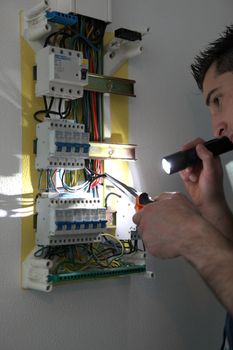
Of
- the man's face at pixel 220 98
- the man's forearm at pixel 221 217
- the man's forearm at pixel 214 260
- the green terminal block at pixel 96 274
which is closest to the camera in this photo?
the man's forearm at pixel 214 260

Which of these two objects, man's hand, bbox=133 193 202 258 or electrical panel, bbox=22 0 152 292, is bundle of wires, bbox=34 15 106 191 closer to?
electrical panel, bbox=22 0 152 292

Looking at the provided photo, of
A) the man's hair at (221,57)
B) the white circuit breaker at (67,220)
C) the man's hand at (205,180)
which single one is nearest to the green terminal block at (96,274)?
the white circuit breaker at (67,220)

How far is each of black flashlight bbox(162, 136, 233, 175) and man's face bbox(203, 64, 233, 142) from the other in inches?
1.0

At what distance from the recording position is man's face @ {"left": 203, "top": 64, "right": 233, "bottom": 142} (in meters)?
1.40

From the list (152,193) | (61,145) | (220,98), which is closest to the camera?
(220,98)

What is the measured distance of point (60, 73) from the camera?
1.70 m

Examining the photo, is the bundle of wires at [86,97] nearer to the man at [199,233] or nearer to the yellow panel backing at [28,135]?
the yellow panel backing at [28,135]

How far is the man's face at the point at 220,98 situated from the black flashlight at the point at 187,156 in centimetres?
3

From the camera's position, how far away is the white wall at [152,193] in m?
1.72

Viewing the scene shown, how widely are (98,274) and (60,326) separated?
0.26 m

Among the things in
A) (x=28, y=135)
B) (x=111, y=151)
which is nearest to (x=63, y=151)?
(x=28, y=135)

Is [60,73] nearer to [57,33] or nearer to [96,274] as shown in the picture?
[57,33]

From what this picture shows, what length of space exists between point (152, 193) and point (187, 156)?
0.72m

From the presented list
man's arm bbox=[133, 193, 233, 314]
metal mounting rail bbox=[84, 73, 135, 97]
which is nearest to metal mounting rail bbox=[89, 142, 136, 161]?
metal mounting rail bbox=[84, 73, 135, 97]
